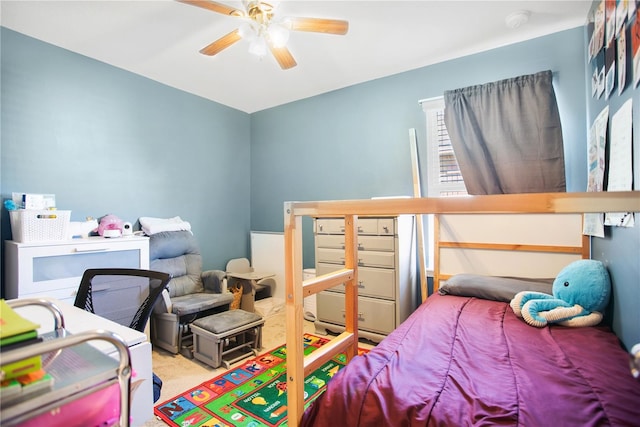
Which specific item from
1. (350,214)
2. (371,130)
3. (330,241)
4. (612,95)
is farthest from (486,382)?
(371,130)

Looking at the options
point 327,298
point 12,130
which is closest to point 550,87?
point 327,298

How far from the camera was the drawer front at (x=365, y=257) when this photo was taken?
8.69ft

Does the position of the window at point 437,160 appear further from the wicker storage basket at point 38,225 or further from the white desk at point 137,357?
the wicker storage basket at point 38,225

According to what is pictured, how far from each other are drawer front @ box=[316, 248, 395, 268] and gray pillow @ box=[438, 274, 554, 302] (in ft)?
1.63

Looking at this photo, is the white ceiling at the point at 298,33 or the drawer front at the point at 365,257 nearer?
the white ceiling at the point at 298,33

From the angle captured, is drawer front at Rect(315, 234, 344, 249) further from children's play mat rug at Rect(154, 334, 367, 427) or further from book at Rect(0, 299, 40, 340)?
book at Rect(0, 299, 40, 340)

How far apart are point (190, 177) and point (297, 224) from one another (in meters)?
2.86

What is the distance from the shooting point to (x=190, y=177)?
11.8ft

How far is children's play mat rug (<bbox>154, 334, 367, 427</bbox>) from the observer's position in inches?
69.5

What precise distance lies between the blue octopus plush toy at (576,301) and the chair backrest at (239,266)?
3129 millimetres

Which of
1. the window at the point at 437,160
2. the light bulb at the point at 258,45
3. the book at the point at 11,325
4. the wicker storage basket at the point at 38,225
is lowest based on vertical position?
the book at the point at 11,325

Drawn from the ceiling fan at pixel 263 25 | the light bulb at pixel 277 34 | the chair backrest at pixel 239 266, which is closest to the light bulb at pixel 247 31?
the ceiling fan at pixel 263 25

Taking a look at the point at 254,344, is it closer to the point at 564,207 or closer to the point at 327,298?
the point at 327,298

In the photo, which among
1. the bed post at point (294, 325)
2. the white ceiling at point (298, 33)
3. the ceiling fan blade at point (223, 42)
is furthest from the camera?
the white ceiling at point (298, 33)
